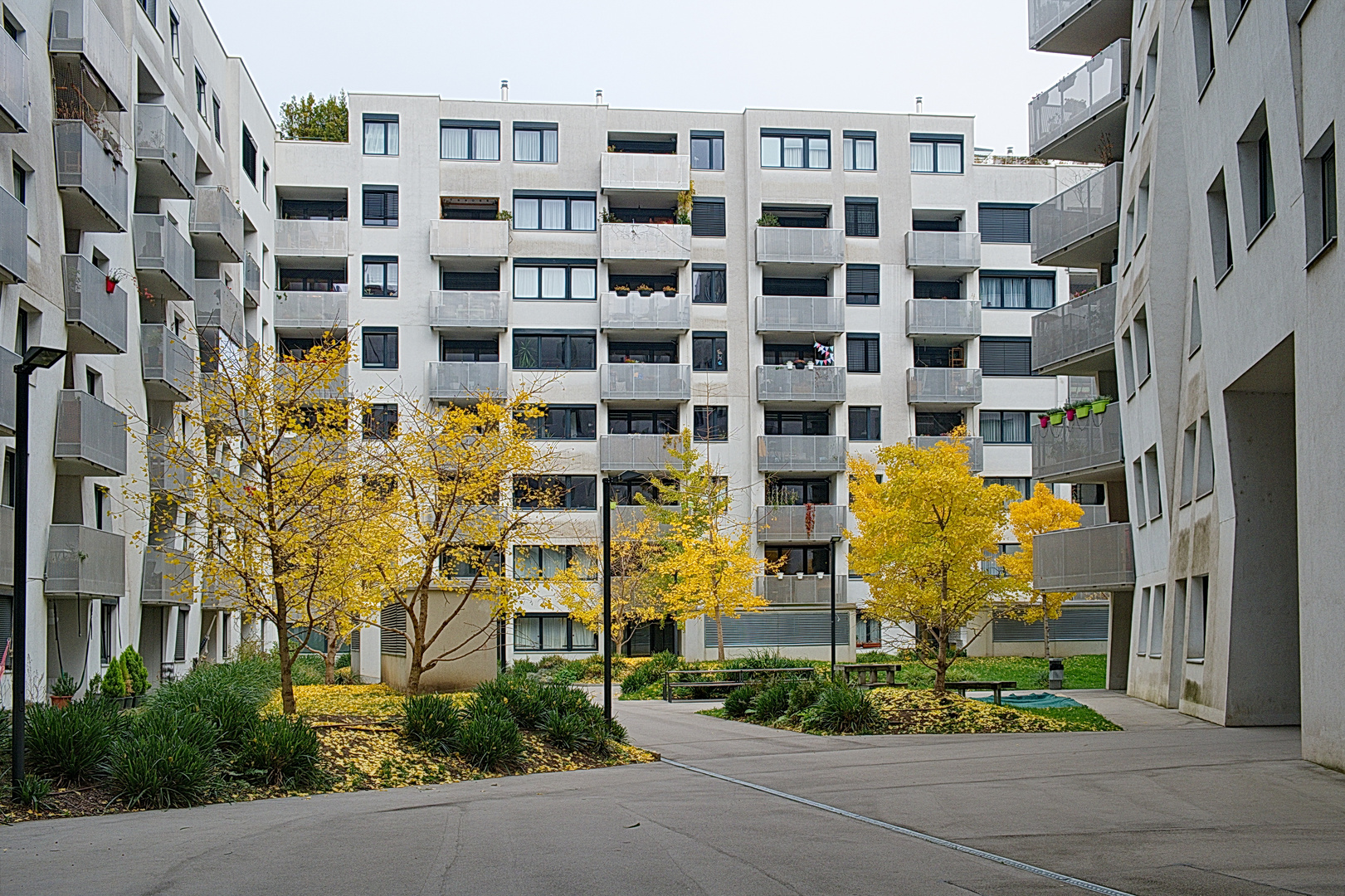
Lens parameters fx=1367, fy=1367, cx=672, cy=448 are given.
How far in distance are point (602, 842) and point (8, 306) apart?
20608 millimetres

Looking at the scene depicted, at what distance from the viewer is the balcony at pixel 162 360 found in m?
36.2

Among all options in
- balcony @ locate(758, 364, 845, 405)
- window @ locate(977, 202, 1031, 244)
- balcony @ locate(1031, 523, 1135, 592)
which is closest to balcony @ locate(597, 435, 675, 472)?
balcony @ locate(758, 364, 845, 405)

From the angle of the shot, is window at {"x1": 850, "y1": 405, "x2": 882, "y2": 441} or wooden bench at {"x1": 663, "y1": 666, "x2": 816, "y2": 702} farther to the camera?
window at {"x1": 850, "y1": 405, "x2": 882, "y2": 441}

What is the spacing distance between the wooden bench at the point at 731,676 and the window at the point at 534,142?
28.9 metres

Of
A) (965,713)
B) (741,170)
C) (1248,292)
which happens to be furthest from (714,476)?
(1248,292)

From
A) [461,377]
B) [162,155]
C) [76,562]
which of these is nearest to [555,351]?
[461,377]

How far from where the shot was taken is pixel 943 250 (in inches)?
2281

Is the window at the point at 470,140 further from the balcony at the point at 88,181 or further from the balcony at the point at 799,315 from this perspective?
the balcony at the point at 88,181

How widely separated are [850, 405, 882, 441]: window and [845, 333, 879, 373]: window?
1.69m

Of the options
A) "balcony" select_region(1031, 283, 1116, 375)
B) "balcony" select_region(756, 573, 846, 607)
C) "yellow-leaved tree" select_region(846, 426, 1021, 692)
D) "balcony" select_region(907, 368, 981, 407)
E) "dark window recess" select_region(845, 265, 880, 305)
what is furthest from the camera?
"dark window recess" select_region(845, 265, 880, 305)

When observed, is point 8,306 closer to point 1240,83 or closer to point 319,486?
point 319,486

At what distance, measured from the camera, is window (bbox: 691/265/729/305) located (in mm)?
57156

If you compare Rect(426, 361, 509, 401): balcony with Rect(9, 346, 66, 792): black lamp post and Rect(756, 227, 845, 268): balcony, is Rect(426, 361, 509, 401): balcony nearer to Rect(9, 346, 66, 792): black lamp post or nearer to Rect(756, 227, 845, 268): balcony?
Rect(756, 227, 845, 268): balcony

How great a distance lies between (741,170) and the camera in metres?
58.0
